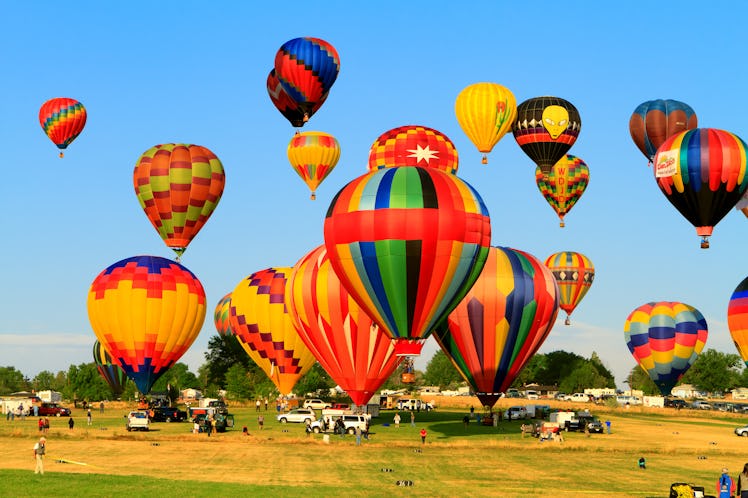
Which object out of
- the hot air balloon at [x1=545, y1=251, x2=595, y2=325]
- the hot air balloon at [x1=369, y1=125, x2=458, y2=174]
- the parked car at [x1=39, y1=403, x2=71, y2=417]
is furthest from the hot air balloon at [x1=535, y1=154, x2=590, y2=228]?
Answer: the parked car at [x1=39, y1=403, x2=71, y2=417]

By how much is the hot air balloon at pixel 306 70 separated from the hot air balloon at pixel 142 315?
23069mm

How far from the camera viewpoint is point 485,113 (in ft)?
264

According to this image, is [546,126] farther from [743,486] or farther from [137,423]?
[743,486]

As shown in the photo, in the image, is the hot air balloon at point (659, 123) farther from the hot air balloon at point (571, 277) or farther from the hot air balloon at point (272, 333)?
the hot air balloon at point (272, 333)

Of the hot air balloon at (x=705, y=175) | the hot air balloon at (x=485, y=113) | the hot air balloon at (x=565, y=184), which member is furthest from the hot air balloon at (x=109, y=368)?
the hot air balloon at (x=705, y=175)

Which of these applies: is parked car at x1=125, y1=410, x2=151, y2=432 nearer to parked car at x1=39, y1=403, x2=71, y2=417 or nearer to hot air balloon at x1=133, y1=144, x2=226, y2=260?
hot air balloon at x1=133, y1=144, x2=226, y2=260

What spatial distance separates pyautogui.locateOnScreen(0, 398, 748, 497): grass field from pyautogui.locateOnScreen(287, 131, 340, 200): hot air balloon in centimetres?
3190

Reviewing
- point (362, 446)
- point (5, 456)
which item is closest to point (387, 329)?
point (362, 446)

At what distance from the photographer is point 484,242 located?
172 feet

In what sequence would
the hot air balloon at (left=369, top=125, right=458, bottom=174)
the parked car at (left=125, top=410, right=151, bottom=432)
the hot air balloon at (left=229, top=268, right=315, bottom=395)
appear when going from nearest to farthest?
1. the parked car at (left=125, top=410, right=151, bottom=432)
2. the hot air balloon at (left=369, top=125, right=458, bottom=174)
3. the hot air balloon at (left=229, top=268, right=315, bottom=395)

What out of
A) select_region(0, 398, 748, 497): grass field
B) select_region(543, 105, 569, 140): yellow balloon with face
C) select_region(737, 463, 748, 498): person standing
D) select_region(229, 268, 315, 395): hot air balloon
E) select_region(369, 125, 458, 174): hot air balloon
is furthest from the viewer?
select_region(229, 268, 315, 395): hot air balloon

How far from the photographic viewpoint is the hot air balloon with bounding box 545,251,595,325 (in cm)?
11056

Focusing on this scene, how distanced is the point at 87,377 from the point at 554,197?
2699 inches

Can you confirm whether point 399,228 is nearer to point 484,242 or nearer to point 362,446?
point 484,242
